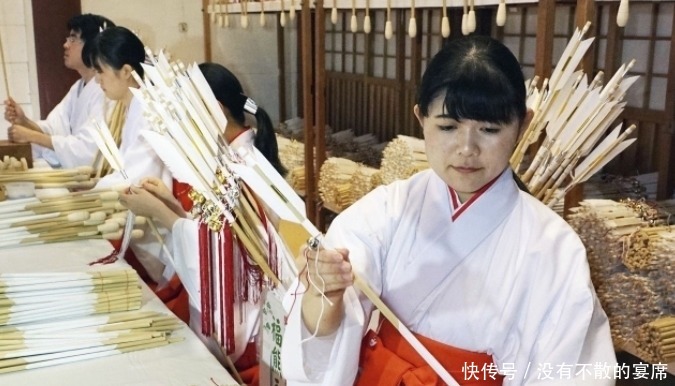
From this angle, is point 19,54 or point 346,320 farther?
point 19,54

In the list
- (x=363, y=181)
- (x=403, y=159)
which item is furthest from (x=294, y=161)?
(x=403, y=159)

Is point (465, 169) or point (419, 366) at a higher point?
point (465, 169)

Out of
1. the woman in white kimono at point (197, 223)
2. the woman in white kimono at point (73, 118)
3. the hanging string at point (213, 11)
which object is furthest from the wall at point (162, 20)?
the woman in white kimono at point (197, 223)

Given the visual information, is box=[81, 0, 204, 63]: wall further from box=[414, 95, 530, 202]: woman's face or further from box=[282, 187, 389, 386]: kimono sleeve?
box=[414, 95, 530, 202]: woman's face

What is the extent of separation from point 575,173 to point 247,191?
99 cm

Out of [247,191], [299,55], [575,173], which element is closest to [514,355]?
[247,191]

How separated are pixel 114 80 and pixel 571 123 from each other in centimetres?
159

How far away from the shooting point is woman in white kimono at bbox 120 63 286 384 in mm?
1798

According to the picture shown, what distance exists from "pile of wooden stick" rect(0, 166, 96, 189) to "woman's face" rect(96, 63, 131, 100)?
32cm

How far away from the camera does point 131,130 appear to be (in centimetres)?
247

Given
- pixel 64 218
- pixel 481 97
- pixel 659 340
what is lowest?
pixel 659 340

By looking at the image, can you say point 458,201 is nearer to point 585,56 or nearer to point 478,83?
point 478,83

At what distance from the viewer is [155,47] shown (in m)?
4.75

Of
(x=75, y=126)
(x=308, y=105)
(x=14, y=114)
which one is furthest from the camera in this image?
(x=75, y=126)
